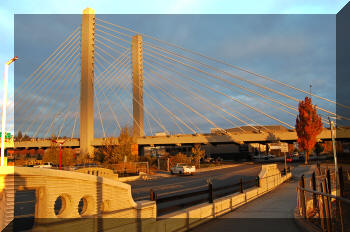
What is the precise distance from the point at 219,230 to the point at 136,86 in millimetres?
39531

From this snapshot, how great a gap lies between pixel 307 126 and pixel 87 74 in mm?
37053

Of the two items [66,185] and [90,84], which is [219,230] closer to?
[66,185]

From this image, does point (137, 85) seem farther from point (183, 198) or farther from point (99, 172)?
point (183, 198)

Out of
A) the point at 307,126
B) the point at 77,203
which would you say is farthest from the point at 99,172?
the point at 307,126

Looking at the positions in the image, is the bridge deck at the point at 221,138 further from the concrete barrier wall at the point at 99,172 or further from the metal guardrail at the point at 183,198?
the metal guardrail at the point at 183,198

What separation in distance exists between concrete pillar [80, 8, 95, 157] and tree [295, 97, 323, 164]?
35187 millimetres

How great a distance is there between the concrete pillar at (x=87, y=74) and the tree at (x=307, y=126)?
115 ft

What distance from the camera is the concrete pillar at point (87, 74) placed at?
145 ft

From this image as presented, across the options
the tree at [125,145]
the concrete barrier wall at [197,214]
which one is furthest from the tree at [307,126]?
the concrete barrier wall at [197,214]

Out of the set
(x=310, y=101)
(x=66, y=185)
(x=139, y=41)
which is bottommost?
(x=66, y=185)

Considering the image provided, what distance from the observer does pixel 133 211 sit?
7.71 meters

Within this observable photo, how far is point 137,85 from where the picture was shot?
47.9 metres

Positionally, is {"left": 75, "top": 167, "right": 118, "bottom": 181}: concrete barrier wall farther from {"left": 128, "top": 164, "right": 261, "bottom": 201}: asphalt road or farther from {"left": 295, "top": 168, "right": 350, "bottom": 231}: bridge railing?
{"left": 295, "top": 168, "right": 350, "bottom": 231}: bridge railing

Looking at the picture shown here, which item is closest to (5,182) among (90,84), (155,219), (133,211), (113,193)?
(113,193)
